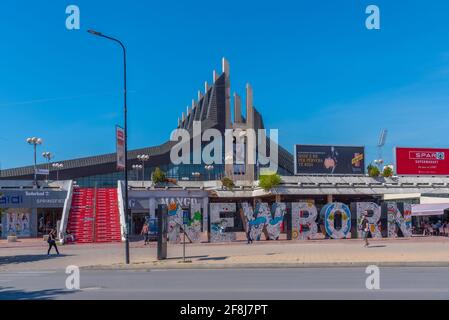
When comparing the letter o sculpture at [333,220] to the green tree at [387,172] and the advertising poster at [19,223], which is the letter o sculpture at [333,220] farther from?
the advertising poster at [19,223]

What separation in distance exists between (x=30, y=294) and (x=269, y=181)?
34684mm

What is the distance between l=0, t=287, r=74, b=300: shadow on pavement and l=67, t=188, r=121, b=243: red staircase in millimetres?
24608

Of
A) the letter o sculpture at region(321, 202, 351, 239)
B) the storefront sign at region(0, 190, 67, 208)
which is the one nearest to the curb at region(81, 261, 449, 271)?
the letter o sculpture at region(321, 202, 351, 239)

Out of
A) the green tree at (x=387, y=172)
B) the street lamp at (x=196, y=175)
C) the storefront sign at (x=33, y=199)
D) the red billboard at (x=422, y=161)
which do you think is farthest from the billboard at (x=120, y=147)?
the street lamp at (x=196, y=175)

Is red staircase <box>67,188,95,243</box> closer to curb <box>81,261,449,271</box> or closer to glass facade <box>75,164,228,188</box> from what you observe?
curb <box>81,261,449,271</box>

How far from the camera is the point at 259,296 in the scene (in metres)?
12.4

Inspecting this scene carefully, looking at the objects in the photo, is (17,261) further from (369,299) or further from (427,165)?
(427,165)

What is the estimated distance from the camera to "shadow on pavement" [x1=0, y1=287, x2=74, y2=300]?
516 inches

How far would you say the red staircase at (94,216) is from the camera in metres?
39.4

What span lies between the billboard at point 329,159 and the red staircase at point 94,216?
19404 mm

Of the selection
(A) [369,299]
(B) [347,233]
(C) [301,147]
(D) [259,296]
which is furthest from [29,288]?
(C) [301,147]

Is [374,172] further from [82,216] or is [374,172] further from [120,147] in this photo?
[120,147]

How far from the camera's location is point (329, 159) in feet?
183
